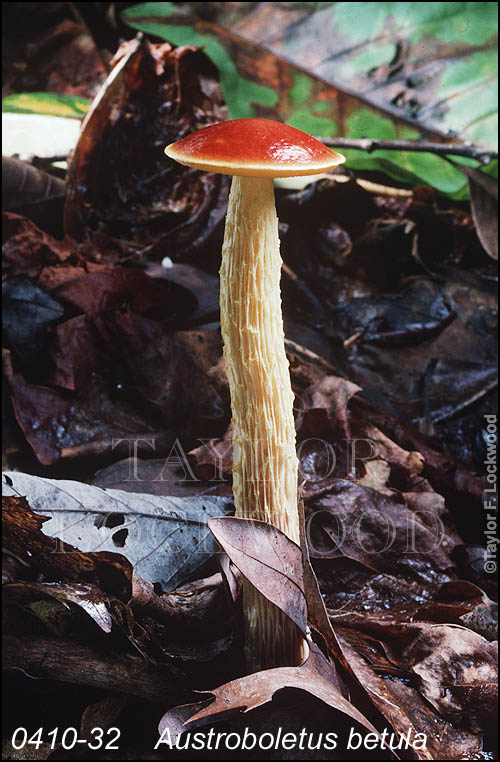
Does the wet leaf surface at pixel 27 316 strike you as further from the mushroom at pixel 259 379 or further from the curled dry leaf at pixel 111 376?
the mushroom at pixel 259 379

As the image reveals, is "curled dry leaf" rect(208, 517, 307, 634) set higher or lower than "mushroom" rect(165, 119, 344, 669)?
lower

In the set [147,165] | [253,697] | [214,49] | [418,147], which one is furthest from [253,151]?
[214,49]

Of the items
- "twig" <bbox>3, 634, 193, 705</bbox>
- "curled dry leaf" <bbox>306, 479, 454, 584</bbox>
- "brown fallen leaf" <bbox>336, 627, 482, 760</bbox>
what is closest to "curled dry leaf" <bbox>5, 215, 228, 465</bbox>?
"curled dry leaf" <bbox>306, 479, 454, 584</bbox>

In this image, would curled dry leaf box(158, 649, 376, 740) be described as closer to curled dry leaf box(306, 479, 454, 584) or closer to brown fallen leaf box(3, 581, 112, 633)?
brown fallen leaf box(3, 581, 112, 633)

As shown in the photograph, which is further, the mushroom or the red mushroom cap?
the mushroom

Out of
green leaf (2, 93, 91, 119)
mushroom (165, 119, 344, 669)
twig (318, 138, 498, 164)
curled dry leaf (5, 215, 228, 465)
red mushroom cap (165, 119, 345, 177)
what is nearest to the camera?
red mushroom cap (165, 119, 345, 177)

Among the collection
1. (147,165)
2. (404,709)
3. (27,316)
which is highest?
(147,165)

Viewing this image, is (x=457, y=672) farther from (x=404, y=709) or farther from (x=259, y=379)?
(x=259, y=379)
